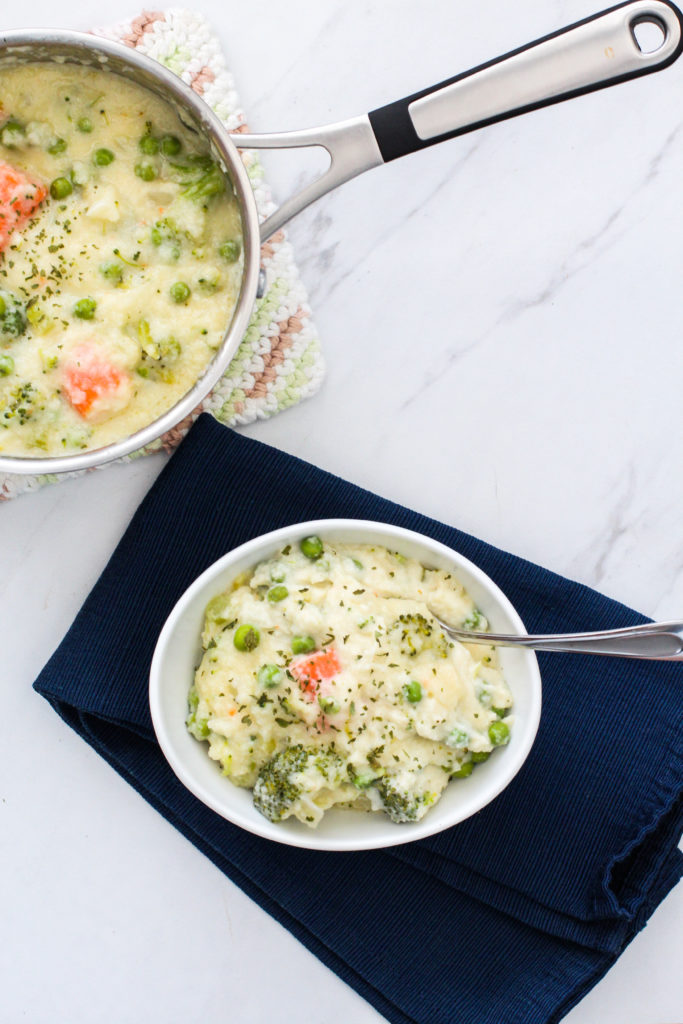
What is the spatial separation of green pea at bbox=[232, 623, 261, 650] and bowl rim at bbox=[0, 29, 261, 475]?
1.65ft

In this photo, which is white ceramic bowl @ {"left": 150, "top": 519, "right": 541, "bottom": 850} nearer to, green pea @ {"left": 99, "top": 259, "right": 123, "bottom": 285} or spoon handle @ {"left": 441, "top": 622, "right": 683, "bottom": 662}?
spoon handle @ {"left": 441, "top": 622, "right": 683, "bottom": 662}

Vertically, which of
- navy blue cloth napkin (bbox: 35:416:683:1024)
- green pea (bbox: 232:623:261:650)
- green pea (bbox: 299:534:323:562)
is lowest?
navy blue cloth napkin (bbox: 35:416:683:1024)

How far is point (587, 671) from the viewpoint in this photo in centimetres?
260

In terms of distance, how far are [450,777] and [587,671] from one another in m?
0.57

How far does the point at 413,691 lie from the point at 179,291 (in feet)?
3.62

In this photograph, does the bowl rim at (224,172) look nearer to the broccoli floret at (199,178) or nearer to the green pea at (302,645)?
the broccoli floret at (199,178)

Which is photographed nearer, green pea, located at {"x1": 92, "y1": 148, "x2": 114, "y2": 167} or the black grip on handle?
the black grip on handle

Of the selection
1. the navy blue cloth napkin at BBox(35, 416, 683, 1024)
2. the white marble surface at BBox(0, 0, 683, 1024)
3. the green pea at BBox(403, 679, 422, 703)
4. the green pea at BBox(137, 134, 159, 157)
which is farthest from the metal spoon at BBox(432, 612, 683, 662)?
the green pea at BBox(137, 134, 159, 157)

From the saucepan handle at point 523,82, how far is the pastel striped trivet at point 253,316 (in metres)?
0.53

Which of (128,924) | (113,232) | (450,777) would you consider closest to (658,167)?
(113,232)

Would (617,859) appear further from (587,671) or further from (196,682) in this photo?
(196,682)

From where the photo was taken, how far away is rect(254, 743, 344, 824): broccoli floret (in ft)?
6.84

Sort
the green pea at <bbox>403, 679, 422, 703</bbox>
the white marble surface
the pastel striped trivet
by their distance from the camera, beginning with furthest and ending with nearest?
the white marble surface → the pastel striped trivet → the green pea at <bbox>403, 679, 422, 703</bbox>

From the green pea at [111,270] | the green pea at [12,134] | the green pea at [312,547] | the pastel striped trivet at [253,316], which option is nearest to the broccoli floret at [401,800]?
the green pea at [312,547]
